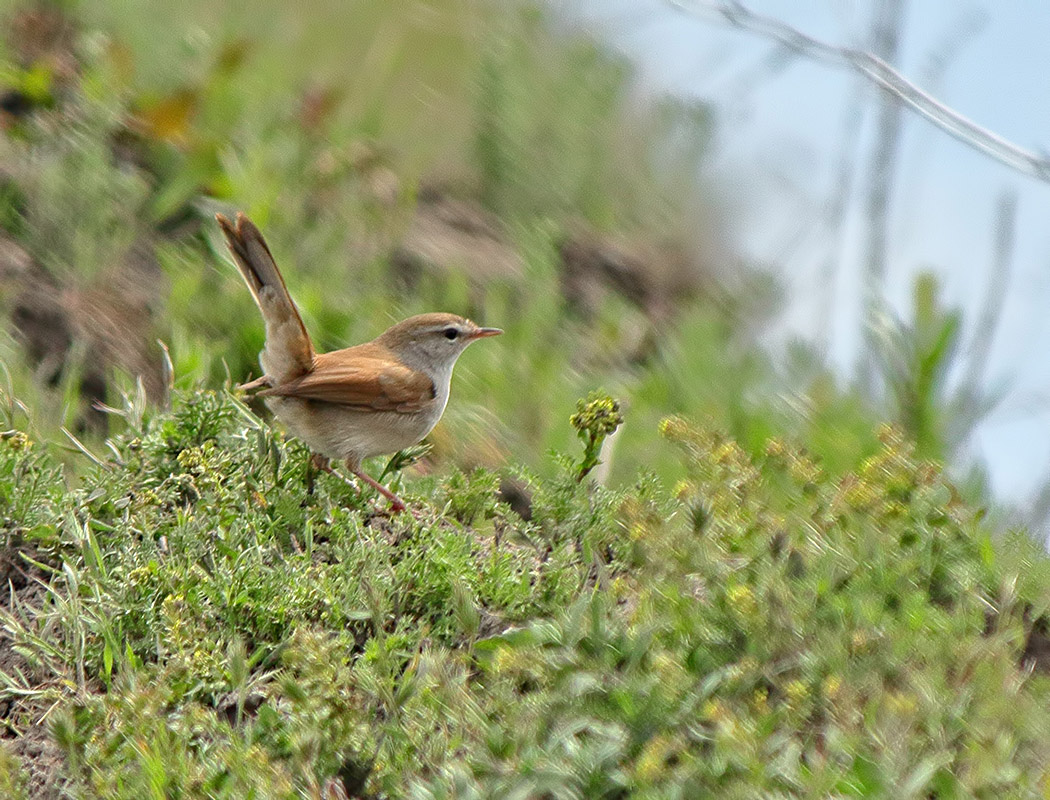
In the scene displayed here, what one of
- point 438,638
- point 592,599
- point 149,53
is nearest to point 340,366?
point 438,638

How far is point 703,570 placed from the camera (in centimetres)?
376

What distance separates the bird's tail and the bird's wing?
0.07 meters

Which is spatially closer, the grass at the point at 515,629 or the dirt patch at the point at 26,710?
the grass at the point at 515,629

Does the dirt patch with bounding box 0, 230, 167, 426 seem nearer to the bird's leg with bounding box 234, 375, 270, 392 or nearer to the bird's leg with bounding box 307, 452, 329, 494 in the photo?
the bird's leg with bounding box 234, 375, 270, 392

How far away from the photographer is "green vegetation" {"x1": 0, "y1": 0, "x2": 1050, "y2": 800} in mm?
3449

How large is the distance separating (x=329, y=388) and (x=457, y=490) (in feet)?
2.30

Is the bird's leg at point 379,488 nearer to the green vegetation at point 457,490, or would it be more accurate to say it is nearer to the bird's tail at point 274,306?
the green vegetation at point 457,490

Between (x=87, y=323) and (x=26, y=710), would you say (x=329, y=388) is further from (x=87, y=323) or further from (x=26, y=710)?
(x=26, y=710)

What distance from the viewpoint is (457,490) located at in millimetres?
4902

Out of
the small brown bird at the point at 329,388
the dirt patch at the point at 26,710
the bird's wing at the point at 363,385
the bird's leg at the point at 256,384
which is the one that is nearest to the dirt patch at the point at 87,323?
the bird's leg at the point at 256,384

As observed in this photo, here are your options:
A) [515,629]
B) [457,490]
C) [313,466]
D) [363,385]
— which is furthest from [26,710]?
[363,385]

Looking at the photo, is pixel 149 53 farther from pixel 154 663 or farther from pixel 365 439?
pixel 154 663

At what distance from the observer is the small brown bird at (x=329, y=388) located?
5.04m

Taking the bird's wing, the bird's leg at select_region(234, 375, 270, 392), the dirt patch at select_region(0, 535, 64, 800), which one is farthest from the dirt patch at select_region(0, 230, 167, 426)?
the dirt patch at select_region(0, 535, 64, 800)
